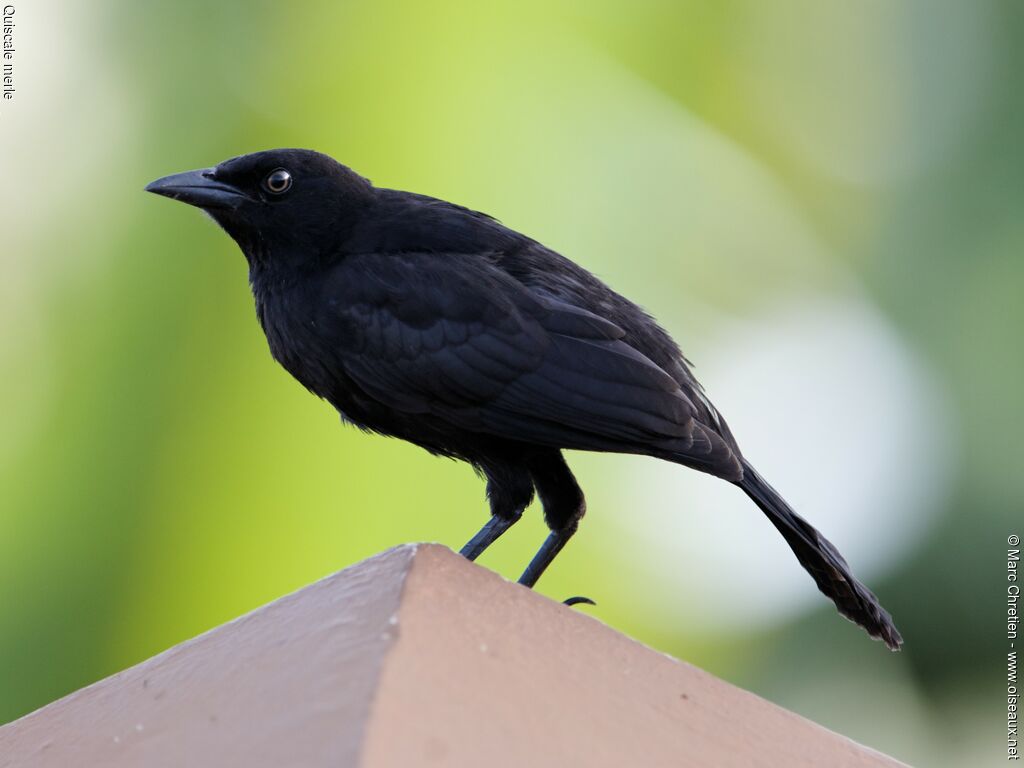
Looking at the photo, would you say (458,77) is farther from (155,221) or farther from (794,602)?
(794,602)

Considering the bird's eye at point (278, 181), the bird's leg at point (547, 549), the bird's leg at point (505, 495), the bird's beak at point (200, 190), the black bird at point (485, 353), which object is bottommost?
the bird's leg at point (547, 549)

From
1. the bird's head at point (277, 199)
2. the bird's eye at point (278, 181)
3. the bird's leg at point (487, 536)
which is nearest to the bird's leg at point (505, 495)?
the bird's leg at point (487, 536)

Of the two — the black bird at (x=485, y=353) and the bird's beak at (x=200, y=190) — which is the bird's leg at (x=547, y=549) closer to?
the black bird at (x=485, y=353)

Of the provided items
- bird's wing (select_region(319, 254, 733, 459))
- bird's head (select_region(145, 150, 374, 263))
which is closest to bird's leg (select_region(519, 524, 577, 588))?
bird's wing (select_region(319, 254, 733, 459))

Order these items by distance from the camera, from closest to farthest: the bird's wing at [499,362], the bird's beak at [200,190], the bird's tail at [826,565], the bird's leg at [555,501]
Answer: the bird's wing at [499,362], the bird's tail at [826,565], the bird's leg at [555,501], the bird's beak at [200,190]

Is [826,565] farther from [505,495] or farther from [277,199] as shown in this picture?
[277,199]

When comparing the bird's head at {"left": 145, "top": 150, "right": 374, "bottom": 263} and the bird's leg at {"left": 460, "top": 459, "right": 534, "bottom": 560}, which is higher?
the bird's head at {"left": 145, "top": 150, "right": 374, "bottom": 263}

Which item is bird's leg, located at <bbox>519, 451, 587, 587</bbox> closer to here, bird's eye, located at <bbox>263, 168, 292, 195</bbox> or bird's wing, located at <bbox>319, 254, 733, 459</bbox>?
bird's wing, located at <bbox>319, 254, 733, 459</bbox>

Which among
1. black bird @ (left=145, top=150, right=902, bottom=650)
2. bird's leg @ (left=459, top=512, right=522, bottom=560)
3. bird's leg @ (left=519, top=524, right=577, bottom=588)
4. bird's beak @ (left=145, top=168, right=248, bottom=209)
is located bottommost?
bird's leg @ (left=519, top=524, right=577, bottom=588)

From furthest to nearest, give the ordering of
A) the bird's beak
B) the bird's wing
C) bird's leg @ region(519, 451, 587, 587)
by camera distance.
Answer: the bird's beak
bird's leg @ region(519, 451, 587, 587)
the bird's wing
